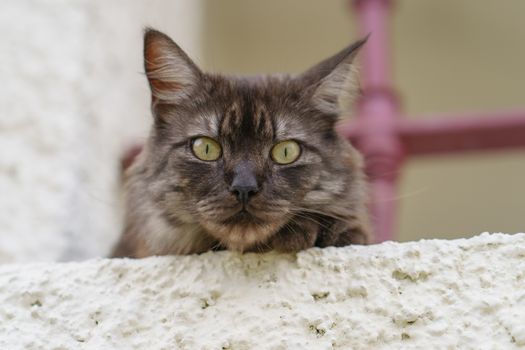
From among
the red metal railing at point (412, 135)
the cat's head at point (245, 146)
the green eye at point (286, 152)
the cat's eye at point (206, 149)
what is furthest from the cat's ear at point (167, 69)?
the red metal railing at point (412, 135)

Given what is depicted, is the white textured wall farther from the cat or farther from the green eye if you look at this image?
the green eye

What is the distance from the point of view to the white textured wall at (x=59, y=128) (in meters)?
2.72

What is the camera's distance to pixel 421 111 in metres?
5.54

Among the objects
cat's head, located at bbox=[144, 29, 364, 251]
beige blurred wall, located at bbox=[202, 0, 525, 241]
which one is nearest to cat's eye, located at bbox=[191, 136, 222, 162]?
cat's head, located at bbox=[144, 29, 364, 251]

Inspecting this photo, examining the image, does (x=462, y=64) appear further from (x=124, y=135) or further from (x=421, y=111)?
(x=124, y=135)

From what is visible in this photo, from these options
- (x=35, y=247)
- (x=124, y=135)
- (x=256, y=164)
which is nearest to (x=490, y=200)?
(x=124, y=135)

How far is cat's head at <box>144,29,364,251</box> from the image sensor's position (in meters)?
1.77

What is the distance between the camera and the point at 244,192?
1.72 m

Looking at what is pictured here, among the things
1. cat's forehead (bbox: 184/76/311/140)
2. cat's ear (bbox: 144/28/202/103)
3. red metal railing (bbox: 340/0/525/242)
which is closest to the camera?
cat's forehead (bbox: 184/76/311/140)

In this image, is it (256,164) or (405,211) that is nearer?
(256,164)

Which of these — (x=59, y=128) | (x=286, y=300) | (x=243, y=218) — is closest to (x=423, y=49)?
(x=59, y=128)

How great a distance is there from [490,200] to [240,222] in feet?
14.2

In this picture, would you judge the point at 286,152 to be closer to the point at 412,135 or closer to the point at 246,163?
the point at 246,163

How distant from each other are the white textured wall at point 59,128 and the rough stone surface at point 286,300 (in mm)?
936
